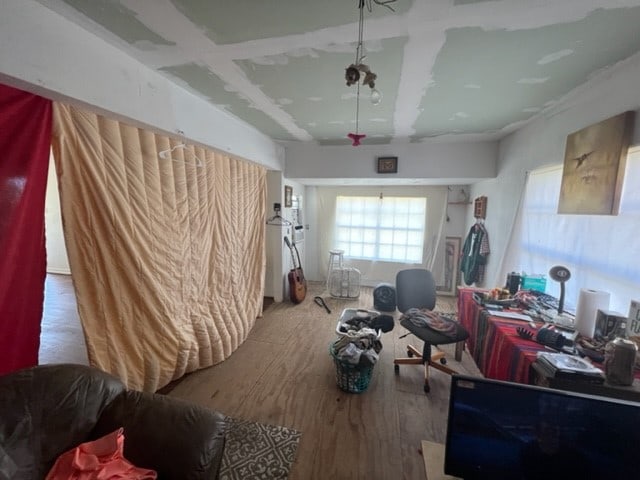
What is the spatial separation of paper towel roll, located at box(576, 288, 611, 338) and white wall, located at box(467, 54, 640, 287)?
89cm

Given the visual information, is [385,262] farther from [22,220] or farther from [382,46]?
[22,220]

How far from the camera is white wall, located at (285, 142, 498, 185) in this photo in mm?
3291

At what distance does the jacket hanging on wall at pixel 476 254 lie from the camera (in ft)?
11.1

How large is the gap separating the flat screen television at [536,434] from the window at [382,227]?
13.4 ft

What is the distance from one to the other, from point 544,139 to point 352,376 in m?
2.63

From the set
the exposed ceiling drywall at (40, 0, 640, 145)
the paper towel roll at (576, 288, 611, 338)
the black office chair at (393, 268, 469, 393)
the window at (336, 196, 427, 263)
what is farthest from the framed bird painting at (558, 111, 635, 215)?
the window at (336, 196, 427, 263)

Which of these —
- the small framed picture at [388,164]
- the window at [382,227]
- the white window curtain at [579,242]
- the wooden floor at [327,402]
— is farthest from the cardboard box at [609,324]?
the window at [382,227]

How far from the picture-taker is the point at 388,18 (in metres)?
1.18

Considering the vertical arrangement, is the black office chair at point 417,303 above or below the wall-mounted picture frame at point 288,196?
below

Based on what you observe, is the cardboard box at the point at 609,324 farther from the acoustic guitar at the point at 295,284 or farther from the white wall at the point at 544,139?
→ the acoustic guitar at the point at 295,284

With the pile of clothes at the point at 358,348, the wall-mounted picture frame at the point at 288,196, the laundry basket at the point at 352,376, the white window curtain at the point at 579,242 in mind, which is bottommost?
the laundry basket at the point at 352,376

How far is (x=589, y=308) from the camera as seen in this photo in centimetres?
154

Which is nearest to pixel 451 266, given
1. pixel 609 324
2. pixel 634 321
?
pixel 609 324

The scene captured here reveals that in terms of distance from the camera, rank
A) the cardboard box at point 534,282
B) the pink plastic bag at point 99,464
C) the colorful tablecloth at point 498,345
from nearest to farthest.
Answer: the pink plastic bag at point 99,464, the colorful tablecloth at point 498,345, the cardboard box at point 534,282
